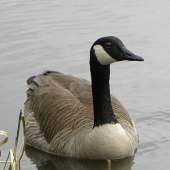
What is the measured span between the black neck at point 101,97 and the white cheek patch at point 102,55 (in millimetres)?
116

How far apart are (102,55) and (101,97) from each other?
1.74 ft

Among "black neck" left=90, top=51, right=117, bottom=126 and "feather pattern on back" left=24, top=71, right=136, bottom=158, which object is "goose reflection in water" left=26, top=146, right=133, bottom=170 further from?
"black neck" left=90, top=51, right=117, bottom=126

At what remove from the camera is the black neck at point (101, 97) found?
791cm

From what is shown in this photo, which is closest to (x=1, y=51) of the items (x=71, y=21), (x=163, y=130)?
(x=71, y=21)

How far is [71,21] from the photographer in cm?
1270

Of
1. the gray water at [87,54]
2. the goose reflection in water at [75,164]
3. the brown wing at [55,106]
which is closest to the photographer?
the goose reflection in water at [75,164]

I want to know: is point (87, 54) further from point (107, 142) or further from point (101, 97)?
point (107, 142)

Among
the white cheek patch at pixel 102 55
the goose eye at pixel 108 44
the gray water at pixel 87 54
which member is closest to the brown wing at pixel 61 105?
the gray water at pixel 87 54

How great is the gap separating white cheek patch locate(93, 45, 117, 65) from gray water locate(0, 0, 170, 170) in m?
1.18

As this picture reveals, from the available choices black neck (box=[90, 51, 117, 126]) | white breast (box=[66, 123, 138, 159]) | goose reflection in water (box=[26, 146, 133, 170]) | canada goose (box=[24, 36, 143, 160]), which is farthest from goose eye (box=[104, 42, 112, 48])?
goose reflection in water (box=[26, 146, 133, 170])

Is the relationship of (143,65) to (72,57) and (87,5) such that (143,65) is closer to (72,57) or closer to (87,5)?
(72,57)

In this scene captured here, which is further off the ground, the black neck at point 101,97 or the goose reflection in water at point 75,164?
the black neck at point 101,97

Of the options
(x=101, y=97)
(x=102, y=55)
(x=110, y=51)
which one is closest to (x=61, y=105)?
(x=101, y=97)

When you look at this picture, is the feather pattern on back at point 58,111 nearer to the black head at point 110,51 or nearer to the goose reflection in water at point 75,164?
the goose reflection in water at point 75,164
